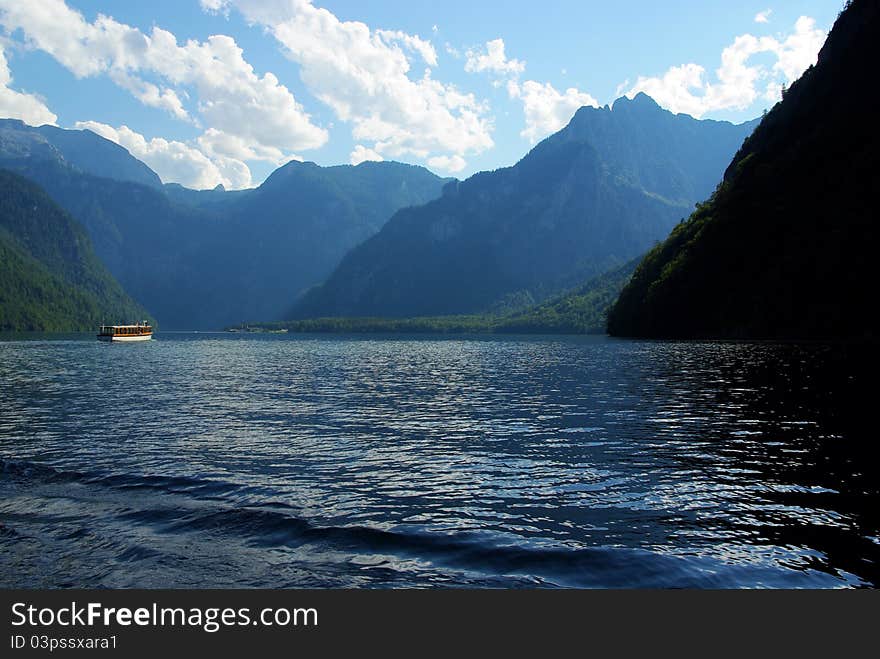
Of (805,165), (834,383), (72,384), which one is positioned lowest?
(72,384)

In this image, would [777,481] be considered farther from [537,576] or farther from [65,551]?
[65,551]

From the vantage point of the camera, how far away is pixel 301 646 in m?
10.9

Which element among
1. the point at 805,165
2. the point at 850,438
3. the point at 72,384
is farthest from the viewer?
the point at 805,165

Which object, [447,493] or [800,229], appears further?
[800,229]

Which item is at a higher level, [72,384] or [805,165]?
[805,165]

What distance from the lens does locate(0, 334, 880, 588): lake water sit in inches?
578

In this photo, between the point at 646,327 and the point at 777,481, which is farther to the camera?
the point at 646,327

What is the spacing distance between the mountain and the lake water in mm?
93667

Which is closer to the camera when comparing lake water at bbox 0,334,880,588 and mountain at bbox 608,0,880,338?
lake water at bbox 0,334,880,588

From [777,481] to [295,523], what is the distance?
59.6ft

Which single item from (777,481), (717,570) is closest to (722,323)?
(777,481)

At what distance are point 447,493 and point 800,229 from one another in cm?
15252

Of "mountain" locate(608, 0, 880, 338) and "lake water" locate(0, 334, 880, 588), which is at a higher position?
"mountain" locate(608, 0, 880, 338)

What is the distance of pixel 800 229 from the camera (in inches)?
5615
